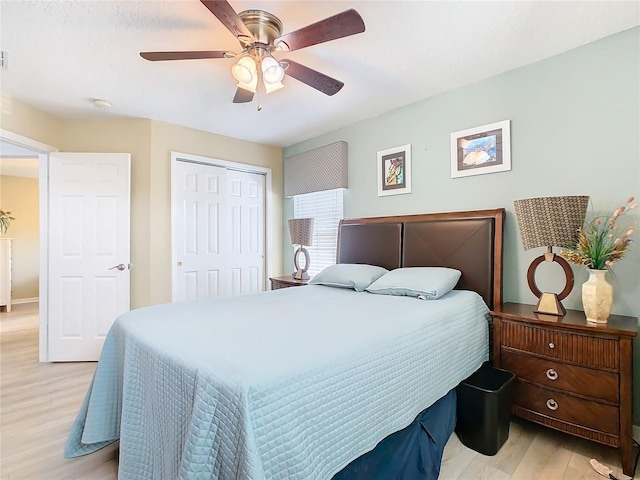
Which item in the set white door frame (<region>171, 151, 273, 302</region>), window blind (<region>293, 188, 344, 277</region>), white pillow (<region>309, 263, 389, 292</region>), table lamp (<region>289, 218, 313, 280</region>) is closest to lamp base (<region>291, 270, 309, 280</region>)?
table lamp (<region>289, 218, 313, 280</region>)

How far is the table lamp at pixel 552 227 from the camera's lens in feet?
6.20

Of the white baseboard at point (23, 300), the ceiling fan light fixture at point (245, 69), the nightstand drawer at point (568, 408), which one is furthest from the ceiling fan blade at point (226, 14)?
the white baseboard at point (23, 300)

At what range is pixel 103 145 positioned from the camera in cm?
341

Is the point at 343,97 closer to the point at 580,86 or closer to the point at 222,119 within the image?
the point at 222,119

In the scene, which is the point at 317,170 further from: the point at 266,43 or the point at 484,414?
the point at 484,414

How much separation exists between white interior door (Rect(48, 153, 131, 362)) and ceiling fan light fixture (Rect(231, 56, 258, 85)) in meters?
2.15

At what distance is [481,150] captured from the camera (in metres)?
2.54

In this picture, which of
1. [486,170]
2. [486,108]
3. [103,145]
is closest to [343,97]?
[486,108]

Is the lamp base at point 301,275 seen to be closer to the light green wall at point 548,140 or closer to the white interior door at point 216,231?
the white interior door at point 216,231

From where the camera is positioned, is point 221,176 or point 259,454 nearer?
point 259,454

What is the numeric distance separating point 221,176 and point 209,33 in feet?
6.94

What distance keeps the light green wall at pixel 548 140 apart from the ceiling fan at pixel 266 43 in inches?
49.4

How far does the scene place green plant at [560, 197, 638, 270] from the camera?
1.77m

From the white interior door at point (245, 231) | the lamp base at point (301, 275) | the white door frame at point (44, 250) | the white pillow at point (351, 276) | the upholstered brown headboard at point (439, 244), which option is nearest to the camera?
the upholstered brown headboard at point (439, 244)
